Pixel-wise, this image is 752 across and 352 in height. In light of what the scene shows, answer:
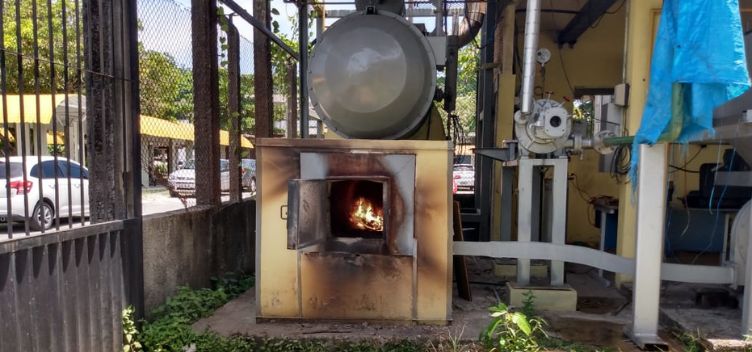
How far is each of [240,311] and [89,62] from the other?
2.25 meters

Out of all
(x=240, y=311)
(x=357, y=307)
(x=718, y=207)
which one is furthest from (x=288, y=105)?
(x=718, y=207)

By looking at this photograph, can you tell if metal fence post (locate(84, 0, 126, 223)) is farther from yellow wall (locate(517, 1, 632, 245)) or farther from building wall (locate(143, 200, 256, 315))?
yellow wall (locate(517, 1, 632, 245))

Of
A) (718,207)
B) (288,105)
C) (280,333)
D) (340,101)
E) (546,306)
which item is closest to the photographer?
(280,333)

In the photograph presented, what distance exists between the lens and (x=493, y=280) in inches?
201

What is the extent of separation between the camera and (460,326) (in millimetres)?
3660

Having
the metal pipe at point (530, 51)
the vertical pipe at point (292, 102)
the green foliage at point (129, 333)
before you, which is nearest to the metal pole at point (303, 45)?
the vertical pipe at point (292, 102)

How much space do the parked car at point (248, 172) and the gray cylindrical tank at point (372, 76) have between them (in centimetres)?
169

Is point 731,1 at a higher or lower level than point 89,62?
higher

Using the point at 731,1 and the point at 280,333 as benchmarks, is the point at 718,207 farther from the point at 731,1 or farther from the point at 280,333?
the point at 280,333

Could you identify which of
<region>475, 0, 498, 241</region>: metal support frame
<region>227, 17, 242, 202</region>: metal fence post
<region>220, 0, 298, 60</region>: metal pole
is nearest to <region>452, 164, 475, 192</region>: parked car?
<region>475, 0, 498, 241</region>: metal support frame

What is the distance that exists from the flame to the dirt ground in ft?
2.84

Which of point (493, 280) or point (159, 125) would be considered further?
point (493, 280)

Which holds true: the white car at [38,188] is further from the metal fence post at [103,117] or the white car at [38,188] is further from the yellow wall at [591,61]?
the yellow wall at [591,61]

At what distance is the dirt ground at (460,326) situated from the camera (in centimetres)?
347
